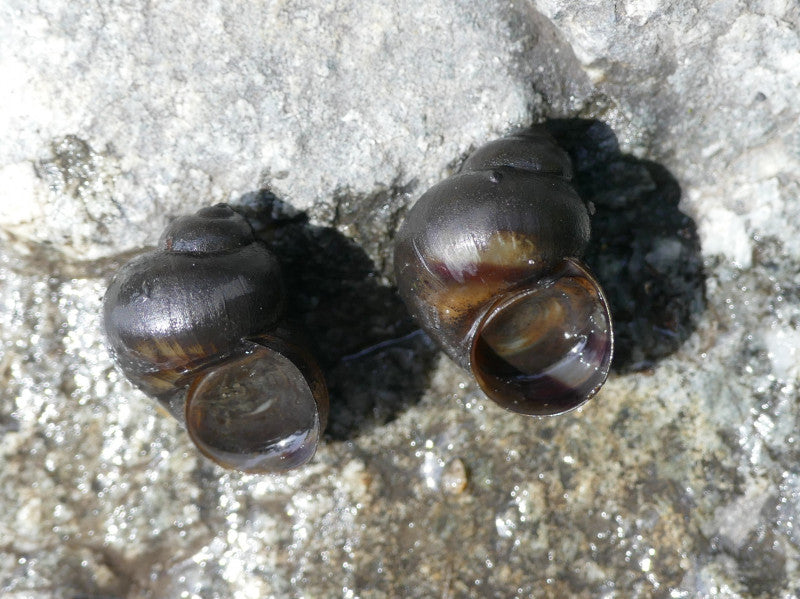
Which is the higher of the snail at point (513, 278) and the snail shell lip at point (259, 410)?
the snail at point (513, 278)

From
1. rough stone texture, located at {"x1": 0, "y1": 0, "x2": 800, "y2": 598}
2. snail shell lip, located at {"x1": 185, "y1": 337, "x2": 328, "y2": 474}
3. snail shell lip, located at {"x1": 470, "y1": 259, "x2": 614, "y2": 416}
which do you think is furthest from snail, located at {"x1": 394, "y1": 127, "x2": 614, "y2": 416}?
snail shell lip, located at {"x1": 185, "y1": 337, "x2": 328, "y2": 474}

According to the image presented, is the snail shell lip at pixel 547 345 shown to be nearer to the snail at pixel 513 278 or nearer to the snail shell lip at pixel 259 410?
the snail at pixel 513 278

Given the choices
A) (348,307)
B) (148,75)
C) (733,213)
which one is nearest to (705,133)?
(733,213)

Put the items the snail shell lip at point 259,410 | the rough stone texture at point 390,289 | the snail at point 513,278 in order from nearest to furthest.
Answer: the snail at point 513,278, the snail shell lip at point 259,410, the rough stone texture at point 390,289

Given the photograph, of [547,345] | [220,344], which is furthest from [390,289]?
[220,344]

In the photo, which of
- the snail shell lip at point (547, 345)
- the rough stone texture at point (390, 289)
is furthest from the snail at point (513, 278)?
the rough stone texture at point (390, 289)

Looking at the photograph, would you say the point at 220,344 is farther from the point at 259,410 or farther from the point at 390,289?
the point at 390,289

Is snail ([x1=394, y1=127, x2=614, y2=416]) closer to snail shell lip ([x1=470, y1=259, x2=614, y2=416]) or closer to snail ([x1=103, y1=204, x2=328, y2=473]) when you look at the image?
snail shell lip ([x1=470, y1=259, x2=614, y2=416])
